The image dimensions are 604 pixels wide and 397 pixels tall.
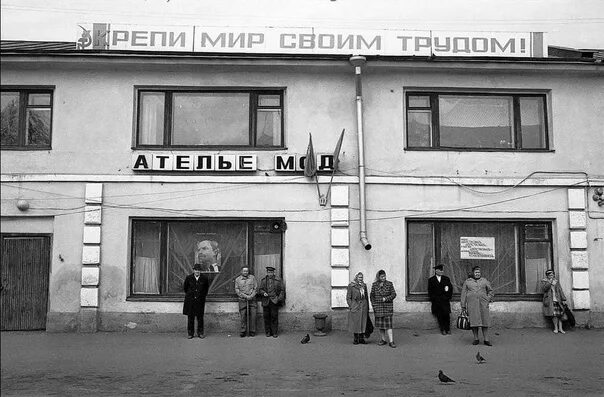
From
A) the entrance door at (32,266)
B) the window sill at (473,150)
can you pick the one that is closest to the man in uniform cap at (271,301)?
the window sill at (473,150)

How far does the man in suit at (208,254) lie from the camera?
15.9 m

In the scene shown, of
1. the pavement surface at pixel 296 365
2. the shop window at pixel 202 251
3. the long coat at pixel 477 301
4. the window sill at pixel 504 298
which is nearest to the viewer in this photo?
the pavement surface at pixel 296 365

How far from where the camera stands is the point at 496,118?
1642 cm

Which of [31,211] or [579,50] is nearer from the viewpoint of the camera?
[31,211]

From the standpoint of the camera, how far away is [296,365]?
11461 mm

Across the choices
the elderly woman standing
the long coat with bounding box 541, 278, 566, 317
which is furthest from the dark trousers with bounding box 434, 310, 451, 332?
the long coat with bounding box 541, 278, 566, 317

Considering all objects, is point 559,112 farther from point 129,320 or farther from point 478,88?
point 129,320

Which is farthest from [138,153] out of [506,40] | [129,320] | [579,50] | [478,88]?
[579,50]

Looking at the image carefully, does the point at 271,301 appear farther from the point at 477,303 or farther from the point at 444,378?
the point at 444,378

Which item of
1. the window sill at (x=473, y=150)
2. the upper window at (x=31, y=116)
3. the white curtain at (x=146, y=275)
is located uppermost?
the upper window at (x=31, y=116)

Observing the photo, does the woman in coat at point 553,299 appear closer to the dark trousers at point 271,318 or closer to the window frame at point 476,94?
the window frame at point 476,94

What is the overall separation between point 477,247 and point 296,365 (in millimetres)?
6725

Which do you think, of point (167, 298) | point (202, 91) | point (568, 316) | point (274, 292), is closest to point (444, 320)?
point (568, 316)

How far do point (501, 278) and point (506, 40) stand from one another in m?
6.06
